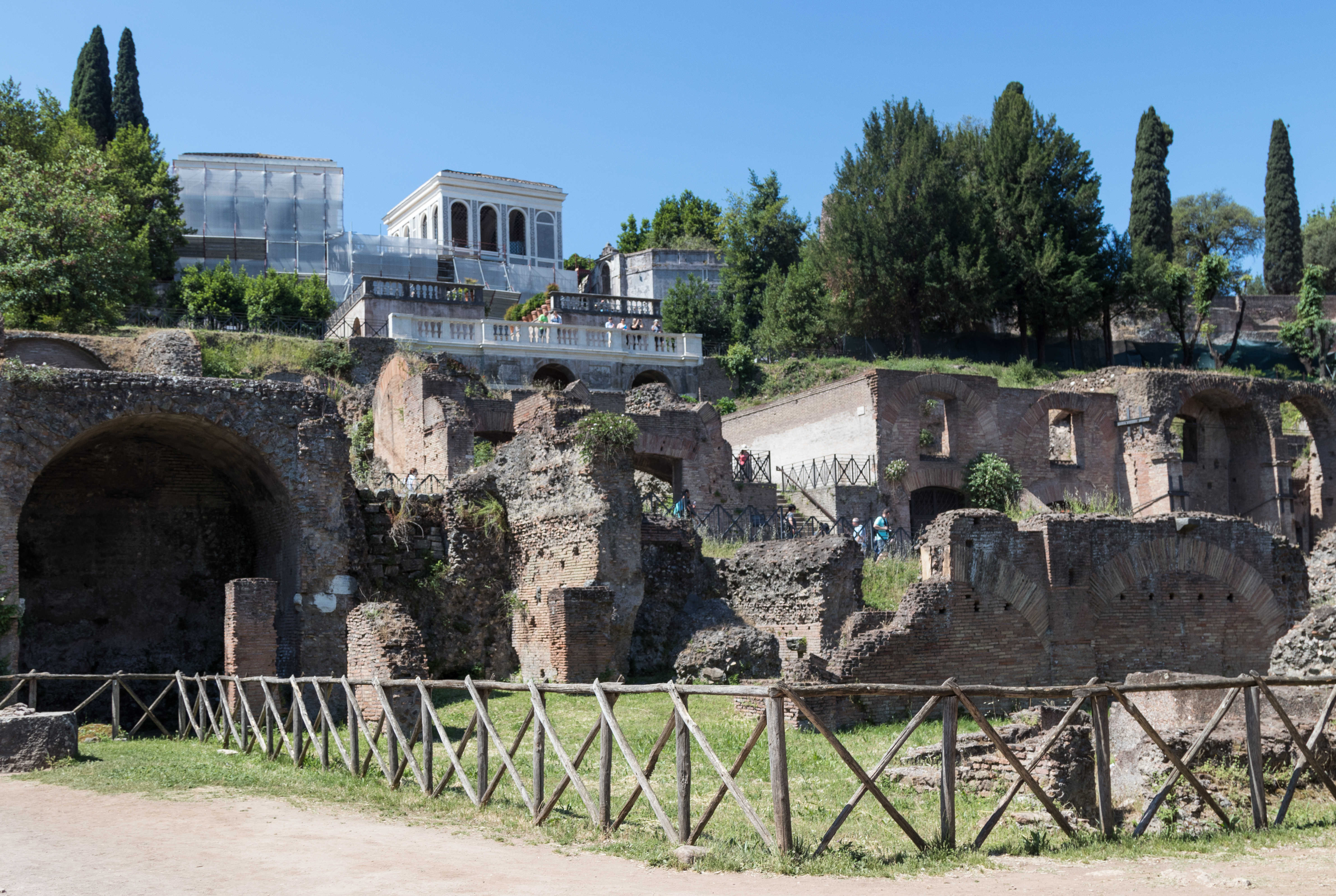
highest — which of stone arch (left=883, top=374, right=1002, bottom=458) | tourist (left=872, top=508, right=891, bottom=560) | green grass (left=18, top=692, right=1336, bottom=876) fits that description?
stone arch (left=883, top=374, right=1002, bottom=458)

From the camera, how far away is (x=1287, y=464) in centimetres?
3469

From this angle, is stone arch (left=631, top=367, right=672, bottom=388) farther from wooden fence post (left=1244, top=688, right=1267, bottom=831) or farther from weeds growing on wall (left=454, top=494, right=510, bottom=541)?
wooden fence post (left=1244, top=688, right=1267, bottom=831)

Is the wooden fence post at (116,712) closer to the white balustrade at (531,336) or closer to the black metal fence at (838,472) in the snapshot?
the black metal fence at (838,472)

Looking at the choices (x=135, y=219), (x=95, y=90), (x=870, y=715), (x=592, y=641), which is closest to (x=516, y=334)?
(x=135, y=219)

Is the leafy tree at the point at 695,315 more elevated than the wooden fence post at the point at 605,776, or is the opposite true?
the leafy tree at the point at 695,315

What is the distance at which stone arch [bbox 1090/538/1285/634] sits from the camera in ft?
58.8

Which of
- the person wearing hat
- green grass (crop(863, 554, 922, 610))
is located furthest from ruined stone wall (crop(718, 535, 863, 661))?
the person wearing hat

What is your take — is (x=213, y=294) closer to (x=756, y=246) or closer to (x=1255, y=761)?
(x=756, y=246)

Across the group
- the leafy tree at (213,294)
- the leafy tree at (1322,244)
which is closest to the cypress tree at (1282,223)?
the leafy tree at (1322,244)

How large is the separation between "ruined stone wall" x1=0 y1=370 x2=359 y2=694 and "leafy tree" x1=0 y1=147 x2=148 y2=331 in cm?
1301

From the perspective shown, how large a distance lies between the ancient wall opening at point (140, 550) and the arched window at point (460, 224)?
37609 mm

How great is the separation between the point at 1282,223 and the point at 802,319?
26738 mm

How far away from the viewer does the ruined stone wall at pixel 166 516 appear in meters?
16.1

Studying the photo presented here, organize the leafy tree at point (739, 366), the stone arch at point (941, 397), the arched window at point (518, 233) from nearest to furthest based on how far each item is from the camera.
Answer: the stone arch at point (941, 397), the leafy tree at point (739, 366), the arched window at point (518, 233)
